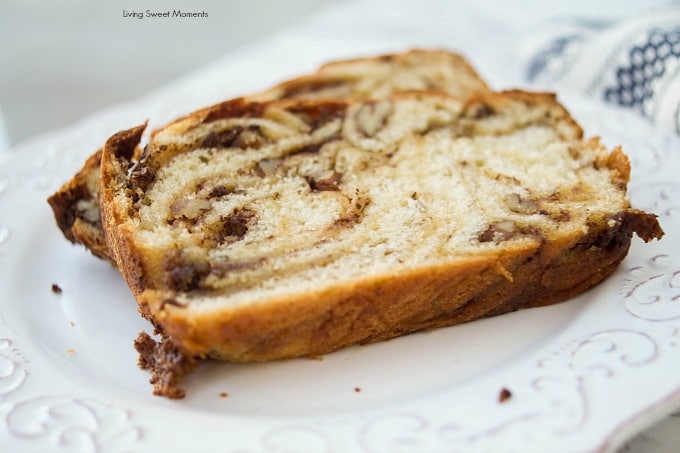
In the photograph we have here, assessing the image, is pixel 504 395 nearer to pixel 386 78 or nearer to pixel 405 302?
pixel 405 302

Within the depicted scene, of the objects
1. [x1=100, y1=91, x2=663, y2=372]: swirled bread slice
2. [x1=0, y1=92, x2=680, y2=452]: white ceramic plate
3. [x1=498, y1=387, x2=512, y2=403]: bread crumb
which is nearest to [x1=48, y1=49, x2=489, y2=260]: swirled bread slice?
[x1=100, y1=91, x2=663, y2=372]: swirled bread slice

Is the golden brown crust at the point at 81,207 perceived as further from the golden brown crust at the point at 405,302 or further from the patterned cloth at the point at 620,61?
the patterned cloth at the point at 620,61

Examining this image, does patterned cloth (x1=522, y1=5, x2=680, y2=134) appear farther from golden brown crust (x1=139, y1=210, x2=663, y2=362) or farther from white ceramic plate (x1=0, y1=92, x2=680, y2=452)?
golden brown crust (x1=139, y1=210, x2=663, y2=362)

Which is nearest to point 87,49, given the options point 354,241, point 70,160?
point 70,160

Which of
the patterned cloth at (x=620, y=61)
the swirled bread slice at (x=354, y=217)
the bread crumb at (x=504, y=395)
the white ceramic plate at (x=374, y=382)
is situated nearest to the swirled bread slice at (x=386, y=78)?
the swirled bread slice at (x=354, y=217)

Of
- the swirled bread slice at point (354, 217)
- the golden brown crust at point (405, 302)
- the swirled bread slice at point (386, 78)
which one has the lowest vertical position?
the golden brown crust at point (405, 302)
